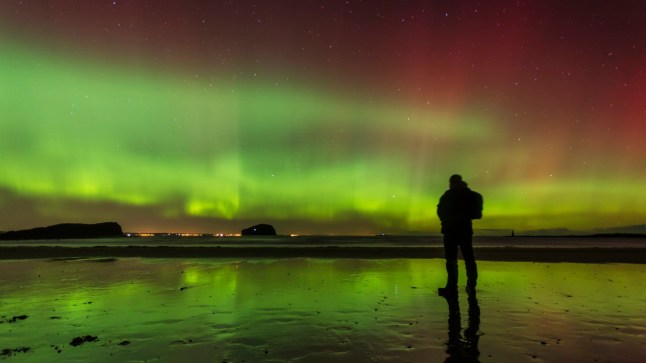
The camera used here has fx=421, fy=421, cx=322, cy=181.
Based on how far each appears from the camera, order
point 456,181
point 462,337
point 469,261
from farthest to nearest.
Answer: point 456,181 → point 469,261 → point 462,337

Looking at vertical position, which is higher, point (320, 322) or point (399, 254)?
point (320, 322)

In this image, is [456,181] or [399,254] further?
[399,254]

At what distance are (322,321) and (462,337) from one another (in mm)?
2336

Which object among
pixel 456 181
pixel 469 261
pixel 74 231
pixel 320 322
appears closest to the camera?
pixel 320 322

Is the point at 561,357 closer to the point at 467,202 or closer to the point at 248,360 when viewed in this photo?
the point at 248,360

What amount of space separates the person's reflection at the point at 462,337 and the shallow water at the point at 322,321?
0.07 feet

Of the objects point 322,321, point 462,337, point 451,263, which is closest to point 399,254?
point 451,263

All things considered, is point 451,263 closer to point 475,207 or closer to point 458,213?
point 458,213

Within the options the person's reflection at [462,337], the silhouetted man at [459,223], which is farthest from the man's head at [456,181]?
the person's reflection at [462,337]

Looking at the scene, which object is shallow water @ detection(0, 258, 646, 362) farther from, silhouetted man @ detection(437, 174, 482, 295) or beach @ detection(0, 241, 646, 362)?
silhouetted man @ detection(437, 174, 482, 295)

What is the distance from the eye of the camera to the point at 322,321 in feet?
23.5

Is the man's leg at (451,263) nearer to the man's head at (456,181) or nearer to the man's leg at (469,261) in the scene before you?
the man's leg at (469,261)

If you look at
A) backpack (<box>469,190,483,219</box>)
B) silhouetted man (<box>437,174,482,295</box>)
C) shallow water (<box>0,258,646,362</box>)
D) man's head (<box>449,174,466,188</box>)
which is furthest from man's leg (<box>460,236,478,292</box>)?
man's head (<box>449,174,466,188</box>)

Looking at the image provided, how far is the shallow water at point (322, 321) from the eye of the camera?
527 centimetres
